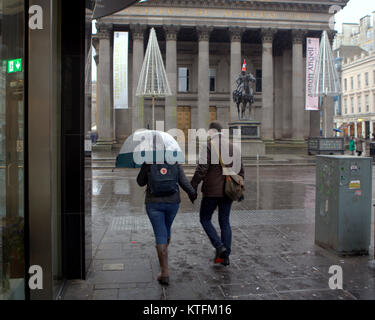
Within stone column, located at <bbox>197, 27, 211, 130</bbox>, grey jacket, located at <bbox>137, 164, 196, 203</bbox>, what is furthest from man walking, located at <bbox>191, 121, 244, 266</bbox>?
stone column, located at <bbox>197, 27, 211, 130</bbox>

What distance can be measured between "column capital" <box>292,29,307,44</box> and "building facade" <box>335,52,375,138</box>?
19902 millimetres

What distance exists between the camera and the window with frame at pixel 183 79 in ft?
145

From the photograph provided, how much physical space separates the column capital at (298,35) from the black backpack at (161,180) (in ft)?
126

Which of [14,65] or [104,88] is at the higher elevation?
[104,88]

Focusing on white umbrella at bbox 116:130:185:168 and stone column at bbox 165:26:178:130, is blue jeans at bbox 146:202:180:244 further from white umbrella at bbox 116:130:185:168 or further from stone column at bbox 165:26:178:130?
stone column at bbox 165:26:178:130

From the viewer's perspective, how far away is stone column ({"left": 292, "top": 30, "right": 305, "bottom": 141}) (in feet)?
130

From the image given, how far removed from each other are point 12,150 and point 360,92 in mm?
65976

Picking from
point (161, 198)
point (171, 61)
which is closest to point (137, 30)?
point (171, 61)

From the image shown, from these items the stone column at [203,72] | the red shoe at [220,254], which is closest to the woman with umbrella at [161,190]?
the red shoe at [220,254]

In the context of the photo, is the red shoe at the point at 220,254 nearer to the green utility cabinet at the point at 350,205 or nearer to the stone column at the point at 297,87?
the green utility cabinet at the point at 350,205

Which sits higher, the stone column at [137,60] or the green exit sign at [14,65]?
the stone column at [137,60]

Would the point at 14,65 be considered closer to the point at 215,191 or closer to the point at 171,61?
the point at 215,191

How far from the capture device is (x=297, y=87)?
1564 inches
